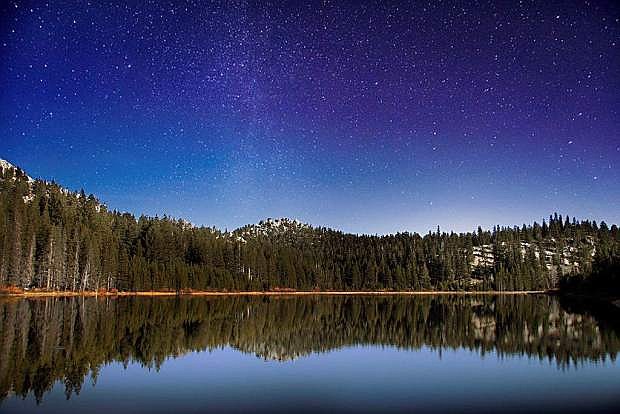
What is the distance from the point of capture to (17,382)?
18984mm


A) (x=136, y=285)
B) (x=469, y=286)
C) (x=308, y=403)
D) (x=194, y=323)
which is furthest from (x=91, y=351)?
(x=469, y=286)

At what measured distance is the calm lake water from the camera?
17.4 metres

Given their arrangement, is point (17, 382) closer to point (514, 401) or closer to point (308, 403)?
point (308, 403)

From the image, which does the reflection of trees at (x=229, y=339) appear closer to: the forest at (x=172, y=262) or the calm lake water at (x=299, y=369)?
the calm lake water at (x=299, y=369)

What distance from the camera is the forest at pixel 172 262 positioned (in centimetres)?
9875

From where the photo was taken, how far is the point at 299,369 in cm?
2470

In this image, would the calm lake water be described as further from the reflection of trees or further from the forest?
the forest

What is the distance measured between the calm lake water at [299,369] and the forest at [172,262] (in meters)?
63.0

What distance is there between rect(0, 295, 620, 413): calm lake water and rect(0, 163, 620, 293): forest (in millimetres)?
63019

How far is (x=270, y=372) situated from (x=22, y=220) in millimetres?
89680

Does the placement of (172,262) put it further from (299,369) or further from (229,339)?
(299,369)

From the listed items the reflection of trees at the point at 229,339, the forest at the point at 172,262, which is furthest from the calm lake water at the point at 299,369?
the forest at the point at 172,262

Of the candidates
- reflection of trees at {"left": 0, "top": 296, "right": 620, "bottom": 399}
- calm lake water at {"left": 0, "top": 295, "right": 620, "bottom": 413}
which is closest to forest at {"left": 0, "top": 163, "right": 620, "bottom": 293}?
reflection of trees at {"left": 0, "top": 296, "right": 620, "bottom": 399}

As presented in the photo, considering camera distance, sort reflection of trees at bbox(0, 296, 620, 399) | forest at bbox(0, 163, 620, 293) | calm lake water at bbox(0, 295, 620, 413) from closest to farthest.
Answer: calm lake water at bbox(0, 295, 620, 413) < reflection of trees at bbox(0, 296, 620, 399) < forest at bbox(0, 163, 620, 293)
